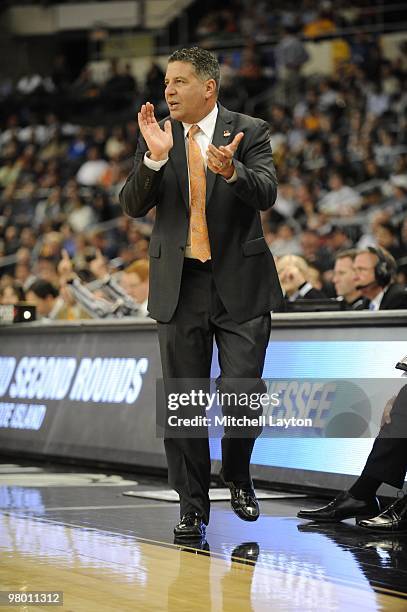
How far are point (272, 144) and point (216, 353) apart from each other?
1174cm

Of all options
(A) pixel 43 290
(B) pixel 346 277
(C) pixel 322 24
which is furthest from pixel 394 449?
(C) pixel 322 24

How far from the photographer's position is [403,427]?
6508 millimetres

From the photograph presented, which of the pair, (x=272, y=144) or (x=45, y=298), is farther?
(x=272, y=144)

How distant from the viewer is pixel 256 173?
5922 mm

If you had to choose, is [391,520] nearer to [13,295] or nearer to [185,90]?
[185,90]

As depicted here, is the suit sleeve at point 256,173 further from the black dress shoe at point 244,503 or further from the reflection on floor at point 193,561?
the reflection on floor at point 193,561

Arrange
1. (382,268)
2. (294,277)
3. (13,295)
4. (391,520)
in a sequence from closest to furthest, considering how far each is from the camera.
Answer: (391,520)
(382,268)
(294,277)
(13,295)

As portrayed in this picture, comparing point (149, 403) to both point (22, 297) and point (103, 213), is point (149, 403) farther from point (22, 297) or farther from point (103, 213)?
point (103, 213)

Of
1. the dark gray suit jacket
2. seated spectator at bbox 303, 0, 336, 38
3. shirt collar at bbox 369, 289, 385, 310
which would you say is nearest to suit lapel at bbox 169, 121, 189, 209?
the dark gray suit jacket

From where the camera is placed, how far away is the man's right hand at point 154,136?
585 cm

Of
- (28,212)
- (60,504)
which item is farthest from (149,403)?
(28,212)

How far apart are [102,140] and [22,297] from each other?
1068 cm

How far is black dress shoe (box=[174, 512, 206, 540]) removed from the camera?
6004 mm

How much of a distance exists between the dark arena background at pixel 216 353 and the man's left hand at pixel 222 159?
0.68m
